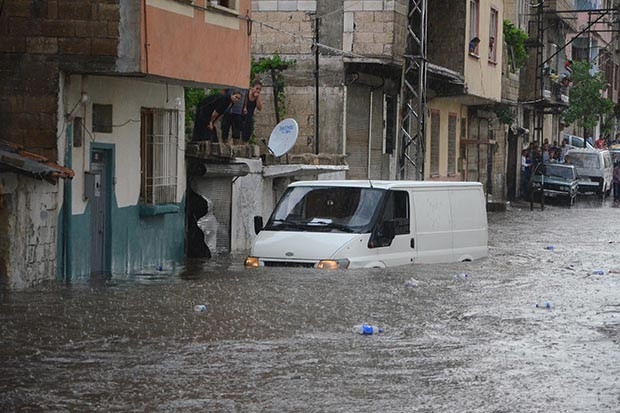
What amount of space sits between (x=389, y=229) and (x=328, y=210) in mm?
861

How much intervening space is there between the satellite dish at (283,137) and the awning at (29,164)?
333 inches

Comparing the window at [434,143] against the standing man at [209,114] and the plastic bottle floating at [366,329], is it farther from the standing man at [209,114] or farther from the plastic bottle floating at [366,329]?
the plastic bottle floating at [366,329]

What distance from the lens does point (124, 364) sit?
1169cm

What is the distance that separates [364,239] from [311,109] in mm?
13242

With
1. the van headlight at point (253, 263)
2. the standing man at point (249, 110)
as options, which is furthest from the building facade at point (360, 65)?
the van headlight at point (253, 263)

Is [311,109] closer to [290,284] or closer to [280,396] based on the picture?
[290,284]

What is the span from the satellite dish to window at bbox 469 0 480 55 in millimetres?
14068

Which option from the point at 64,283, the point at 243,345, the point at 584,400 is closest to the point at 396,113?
the point at 64,283

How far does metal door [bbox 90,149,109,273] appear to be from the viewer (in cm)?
1973

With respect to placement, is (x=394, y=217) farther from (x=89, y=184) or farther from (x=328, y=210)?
(x=89, y=184)

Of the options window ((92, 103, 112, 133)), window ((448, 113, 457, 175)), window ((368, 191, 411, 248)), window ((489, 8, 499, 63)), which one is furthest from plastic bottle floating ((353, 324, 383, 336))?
window ((448, 113, 457, 175))

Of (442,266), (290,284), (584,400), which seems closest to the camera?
(584,400)

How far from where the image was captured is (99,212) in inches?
789

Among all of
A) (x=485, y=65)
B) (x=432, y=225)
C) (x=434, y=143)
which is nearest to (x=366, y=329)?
(x=432, y=225)
